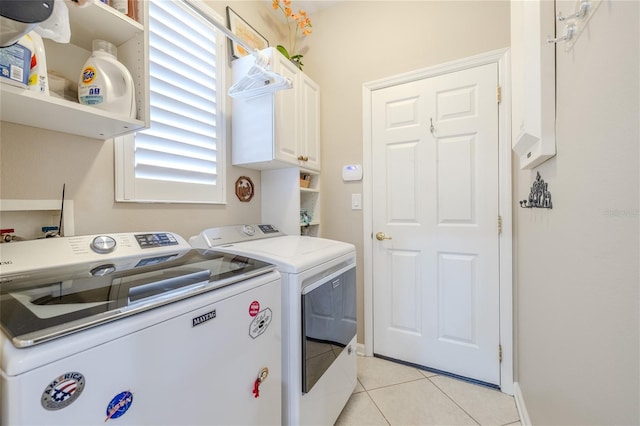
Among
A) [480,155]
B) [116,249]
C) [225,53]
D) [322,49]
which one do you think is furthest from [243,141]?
[480,155]

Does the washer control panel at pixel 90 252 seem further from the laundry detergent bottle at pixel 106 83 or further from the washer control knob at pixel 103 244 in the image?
the laundry detergent bottle at pixel 106 83

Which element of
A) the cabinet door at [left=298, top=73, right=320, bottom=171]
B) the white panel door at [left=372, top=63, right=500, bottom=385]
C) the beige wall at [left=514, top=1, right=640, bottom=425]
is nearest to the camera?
the beige wall at [left=514, top=1, right=640, bottom=425]

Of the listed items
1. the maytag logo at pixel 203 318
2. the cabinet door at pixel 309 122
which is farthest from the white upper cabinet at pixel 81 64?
the cabinet door at pixel 309 122

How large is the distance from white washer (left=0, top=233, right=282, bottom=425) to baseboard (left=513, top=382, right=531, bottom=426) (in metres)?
1.38

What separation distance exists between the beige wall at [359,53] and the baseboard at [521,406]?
1.06m

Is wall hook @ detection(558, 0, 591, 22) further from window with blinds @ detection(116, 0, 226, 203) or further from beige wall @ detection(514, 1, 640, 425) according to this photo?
window with blinds @ detection(116, 0, 226, 203)

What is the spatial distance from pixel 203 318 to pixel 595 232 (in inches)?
43.4

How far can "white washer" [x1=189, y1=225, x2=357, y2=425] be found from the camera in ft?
3.72

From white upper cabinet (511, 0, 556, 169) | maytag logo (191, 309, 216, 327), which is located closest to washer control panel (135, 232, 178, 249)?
maytag logo (191, 309, 216, 327)

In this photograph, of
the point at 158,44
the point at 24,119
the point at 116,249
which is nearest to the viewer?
the point at 24,119

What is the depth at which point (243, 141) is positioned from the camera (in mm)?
1826

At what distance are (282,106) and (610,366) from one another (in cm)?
188

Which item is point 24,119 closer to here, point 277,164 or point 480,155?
point 277,164

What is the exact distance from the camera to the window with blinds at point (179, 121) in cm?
136
